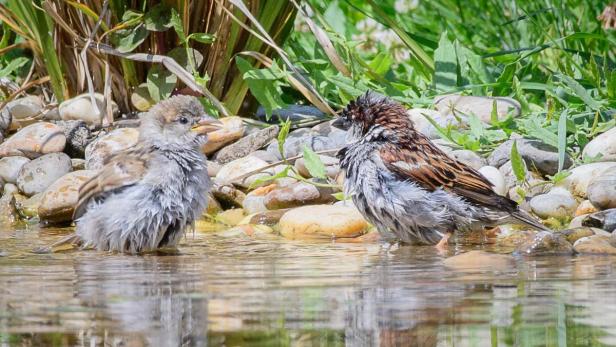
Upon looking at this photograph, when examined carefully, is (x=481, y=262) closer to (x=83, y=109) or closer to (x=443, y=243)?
(x=443, y=243)

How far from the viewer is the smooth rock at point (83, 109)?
8.48 m

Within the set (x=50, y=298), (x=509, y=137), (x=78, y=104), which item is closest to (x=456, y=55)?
Answer: (x=509, y=137)

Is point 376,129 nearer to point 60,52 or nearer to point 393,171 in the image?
point 393,171

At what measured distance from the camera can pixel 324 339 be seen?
3371mm

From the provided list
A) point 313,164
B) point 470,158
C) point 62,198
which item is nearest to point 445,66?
point 470,158

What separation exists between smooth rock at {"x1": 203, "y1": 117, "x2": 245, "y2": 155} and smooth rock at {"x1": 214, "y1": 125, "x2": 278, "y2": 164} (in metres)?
0.09

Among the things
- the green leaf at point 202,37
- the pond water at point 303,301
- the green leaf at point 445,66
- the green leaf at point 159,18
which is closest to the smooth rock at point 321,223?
the pond water at point 303,301

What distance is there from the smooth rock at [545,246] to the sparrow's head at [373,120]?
1290mm

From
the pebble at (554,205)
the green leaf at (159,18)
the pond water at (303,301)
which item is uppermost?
the green leaf at (159,18)

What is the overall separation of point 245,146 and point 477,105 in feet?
5.21

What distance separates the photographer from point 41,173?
7891 mm

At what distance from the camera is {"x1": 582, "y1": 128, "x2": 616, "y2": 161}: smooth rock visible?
6949 mm

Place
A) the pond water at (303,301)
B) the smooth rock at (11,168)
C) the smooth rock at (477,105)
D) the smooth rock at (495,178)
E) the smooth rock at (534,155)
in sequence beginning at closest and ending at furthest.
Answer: the pond water at (303,301) → the smooth rock at (495,178) → the smooth rock at (534,155) → the smooth rock at (477,105) → the smooth rock at (11,168)

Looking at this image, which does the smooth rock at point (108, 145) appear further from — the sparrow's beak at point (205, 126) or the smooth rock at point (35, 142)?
the sparrow's beak at point (205, 126)
